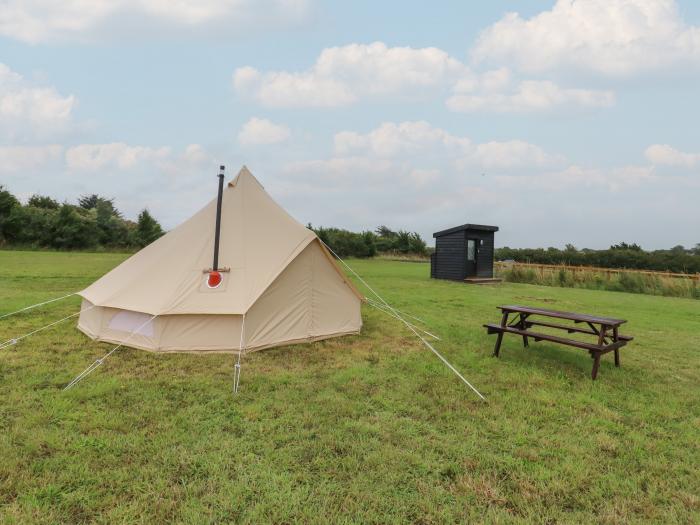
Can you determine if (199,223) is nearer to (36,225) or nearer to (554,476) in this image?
(554,476)

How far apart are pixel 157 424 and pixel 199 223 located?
382 cm

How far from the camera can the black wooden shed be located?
18094 mm

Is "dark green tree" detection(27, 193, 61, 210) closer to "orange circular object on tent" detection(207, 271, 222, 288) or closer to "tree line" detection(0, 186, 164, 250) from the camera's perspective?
"tree line" detection(0, 186, 164, 250)

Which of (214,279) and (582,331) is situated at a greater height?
(214,279)

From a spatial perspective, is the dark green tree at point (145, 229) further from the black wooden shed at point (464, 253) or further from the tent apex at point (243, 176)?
the tent apex at point (243, 176)

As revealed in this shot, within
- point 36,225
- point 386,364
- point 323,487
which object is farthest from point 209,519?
point 36,225

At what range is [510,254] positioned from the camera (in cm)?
3831

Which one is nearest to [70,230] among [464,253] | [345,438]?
A: [464,253]

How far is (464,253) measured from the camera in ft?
59.1

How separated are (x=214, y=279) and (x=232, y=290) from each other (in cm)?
33

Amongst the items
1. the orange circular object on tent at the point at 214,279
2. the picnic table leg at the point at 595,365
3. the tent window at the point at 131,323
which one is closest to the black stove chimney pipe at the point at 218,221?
the orange circular object on tent at the point at 214,279

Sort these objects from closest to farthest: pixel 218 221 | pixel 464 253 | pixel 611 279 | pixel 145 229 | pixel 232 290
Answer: pixel 232 290 < pixel 218 221 < pixel 611 279 < pixel 464 253 < pixel 145 229

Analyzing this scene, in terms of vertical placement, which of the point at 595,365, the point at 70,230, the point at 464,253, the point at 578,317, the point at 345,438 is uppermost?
the point at 70,230

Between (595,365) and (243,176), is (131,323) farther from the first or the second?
(595,365)
